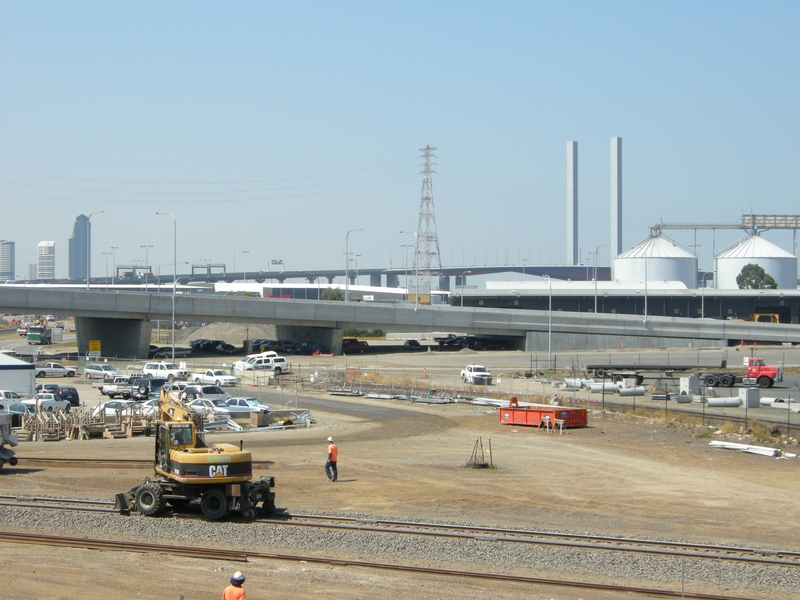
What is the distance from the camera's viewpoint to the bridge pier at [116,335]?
77.0 metres

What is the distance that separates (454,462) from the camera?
28.9 metres

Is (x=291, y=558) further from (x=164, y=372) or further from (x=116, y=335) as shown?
(x=116, y=335)

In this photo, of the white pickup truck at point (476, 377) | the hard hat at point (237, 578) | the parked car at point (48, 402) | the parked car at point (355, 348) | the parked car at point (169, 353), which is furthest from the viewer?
the parked car at point (355, 348)

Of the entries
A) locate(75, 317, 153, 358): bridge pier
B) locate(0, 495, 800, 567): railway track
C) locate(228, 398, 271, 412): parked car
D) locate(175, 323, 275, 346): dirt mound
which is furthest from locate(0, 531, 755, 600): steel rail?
locate(175, 323, 275, 346): dirt mound

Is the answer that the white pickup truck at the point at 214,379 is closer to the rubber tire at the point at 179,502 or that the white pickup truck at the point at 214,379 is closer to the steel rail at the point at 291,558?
the rubber tire at the point at 179,502

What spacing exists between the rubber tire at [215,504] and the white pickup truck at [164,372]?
121ft

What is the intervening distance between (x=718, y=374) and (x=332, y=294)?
398ft

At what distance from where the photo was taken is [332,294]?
17275 centimetres

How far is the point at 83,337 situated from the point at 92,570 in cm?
6724

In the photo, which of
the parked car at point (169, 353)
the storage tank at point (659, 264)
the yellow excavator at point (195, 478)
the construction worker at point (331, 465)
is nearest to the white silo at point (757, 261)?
the storage tank at point (659, 264)

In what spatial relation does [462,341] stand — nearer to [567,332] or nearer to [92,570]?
[567,332]

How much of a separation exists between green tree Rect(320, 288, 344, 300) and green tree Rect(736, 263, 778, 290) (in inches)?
3004

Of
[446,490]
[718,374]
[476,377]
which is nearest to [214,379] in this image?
[476,377]

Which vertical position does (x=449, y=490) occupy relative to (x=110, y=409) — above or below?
below
